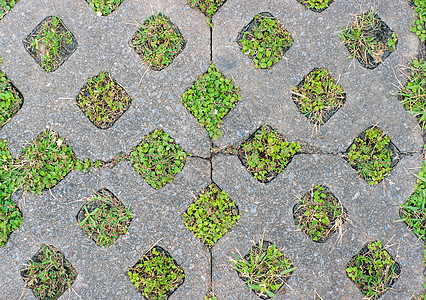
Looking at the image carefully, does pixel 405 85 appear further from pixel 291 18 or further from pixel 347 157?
pixel 291 18

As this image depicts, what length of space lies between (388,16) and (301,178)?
1303 millimetres

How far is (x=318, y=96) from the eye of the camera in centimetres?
215

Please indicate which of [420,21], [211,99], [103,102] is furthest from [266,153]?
[420,21]

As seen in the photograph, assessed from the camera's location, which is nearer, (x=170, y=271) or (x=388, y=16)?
(x=170, y=271)

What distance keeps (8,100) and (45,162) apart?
0.49 metres

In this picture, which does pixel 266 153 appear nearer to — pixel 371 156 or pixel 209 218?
pixel 209 218

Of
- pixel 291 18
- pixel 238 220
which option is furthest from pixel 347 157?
pixel 291 18

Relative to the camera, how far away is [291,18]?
2191 millimetres

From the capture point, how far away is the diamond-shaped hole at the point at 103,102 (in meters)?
2.14

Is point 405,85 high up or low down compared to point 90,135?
down

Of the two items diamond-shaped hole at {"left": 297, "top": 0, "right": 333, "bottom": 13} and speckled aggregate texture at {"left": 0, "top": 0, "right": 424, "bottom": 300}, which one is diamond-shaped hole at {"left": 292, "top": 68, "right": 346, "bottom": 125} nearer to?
speckled aggregate texture at {"left": 0, "top": 0, "right": 424, "bottom": 300}

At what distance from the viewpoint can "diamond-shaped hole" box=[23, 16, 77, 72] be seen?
2166mm

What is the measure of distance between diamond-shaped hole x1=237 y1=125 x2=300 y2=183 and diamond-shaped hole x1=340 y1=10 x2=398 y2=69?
0.78 m

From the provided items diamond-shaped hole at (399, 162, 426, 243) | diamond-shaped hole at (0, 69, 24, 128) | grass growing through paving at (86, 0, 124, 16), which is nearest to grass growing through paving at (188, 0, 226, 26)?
grass growing through paving at (86, 0, 124, 16)
